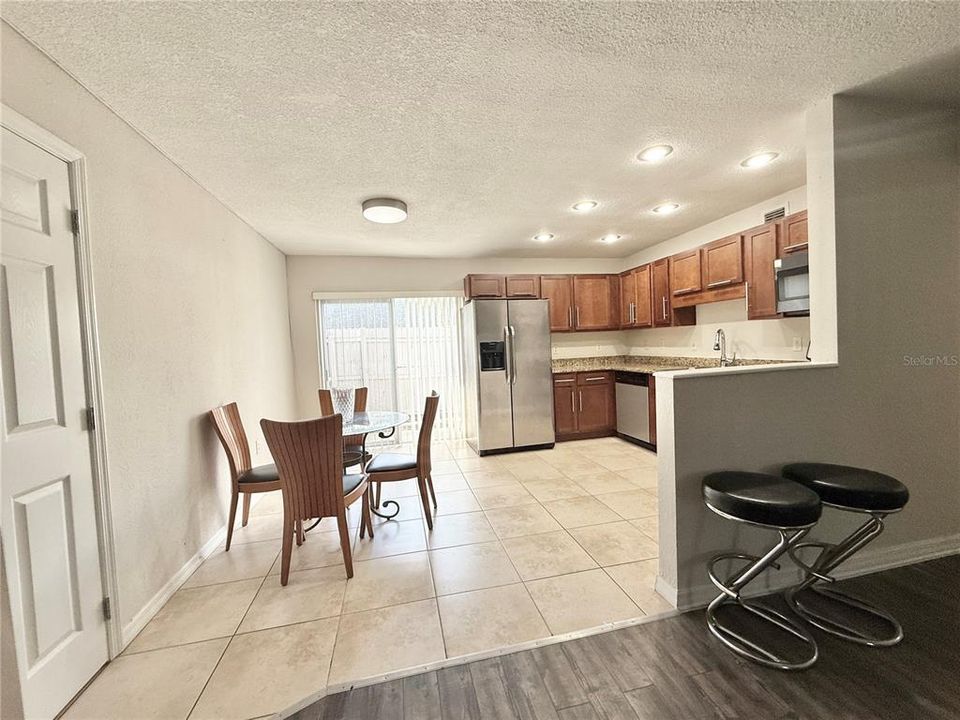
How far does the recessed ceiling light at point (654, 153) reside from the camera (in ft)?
7.78

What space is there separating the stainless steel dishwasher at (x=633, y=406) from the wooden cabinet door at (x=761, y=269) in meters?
1.34

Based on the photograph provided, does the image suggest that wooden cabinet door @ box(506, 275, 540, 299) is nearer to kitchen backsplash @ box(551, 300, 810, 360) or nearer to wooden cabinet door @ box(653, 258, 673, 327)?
kitchen backsplash @ box(551, 300, 810, 360)

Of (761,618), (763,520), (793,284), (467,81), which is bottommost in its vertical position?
(761,618)

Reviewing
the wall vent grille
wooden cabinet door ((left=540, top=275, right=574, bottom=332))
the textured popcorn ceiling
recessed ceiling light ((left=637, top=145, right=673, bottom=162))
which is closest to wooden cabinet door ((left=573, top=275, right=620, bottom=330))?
A: wooden cabinet door ((left=540, top=275, right=574, bottom=332))

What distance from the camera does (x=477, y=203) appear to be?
3170mm

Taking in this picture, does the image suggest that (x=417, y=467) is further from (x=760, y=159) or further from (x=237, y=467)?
(x=760, y=159)

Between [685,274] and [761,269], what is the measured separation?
0.87m

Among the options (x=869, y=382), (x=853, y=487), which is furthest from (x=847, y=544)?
(x=869, y=382)

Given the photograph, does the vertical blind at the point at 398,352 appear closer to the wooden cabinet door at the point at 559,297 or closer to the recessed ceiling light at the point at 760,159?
the wooden cabinet door at the point at 559,297

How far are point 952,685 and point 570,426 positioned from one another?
3.56 meters

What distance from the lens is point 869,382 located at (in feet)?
6.60

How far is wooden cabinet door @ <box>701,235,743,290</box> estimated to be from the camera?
341 cm

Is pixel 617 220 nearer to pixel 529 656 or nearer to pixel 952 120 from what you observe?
pixel 952 120

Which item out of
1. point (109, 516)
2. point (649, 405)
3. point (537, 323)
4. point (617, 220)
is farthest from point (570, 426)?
point (109, 516)
